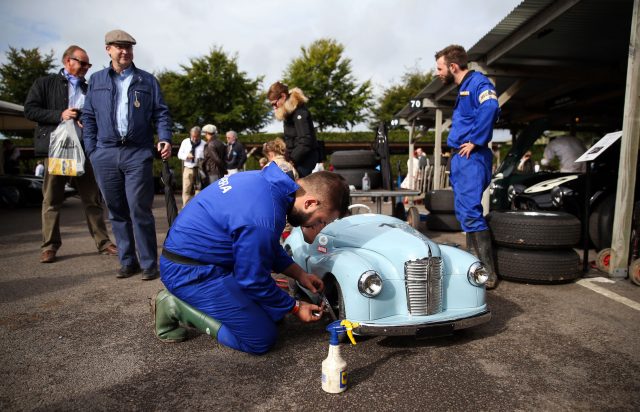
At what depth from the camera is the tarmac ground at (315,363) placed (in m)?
1.98

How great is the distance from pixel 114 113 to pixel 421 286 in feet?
10.7

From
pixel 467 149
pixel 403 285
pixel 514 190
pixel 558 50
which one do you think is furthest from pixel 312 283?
pixel 558 50

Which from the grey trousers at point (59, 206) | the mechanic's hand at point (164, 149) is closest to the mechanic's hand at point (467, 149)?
the mechanic's hand at point (164, 149)

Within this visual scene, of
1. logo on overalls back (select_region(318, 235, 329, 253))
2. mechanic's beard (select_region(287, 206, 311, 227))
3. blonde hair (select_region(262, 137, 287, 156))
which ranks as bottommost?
logo on overalls back (select_region(318, 235, 329, 253))

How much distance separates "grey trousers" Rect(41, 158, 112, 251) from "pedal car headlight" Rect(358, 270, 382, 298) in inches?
153

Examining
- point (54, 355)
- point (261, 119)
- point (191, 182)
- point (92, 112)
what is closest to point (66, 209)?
point (191, 182)

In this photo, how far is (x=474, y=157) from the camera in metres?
3.87

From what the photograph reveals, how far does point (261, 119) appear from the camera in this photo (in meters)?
40.4

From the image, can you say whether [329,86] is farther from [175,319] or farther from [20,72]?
[175,319]

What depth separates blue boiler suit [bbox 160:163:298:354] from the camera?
2232 mm

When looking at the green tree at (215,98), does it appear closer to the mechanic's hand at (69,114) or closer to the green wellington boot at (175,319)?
the mechanic's hand at (69,114)

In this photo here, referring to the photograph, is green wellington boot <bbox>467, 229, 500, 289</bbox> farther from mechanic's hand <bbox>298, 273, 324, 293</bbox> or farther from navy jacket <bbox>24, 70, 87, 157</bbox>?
navy jacket <bbox>24, 70, 87, 157</bbox>

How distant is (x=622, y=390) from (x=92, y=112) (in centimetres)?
463

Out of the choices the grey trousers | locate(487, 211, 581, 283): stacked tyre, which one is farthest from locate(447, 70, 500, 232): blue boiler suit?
the grey trousers
